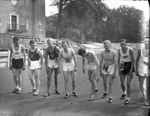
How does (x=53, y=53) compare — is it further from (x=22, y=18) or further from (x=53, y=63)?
(x=22, y=18)

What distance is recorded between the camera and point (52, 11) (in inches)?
51.5

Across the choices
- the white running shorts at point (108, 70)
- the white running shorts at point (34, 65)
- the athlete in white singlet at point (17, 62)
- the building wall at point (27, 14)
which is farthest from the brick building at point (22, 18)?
the white running shorts at point (108, 70)

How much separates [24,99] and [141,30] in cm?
105

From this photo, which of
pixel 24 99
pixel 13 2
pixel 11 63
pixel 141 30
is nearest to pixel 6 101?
pixel 24 99

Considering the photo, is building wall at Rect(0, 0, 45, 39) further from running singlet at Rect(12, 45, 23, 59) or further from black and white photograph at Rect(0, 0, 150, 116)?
running singlet at Rect(12, 45, 23, 59)

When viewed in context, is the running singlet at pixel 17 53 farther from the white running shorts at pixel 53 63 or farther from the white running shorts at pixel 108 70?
the white running shorts at pixel 108 70

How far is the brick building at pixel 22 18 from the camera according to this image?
4.43 ft

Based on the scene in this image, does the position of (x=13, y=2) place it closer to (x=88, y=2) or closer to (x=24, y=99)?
(x=88, y=2)

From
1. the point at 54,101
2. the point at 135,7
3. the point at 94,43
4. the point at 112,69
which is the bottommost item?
the point at 54,101

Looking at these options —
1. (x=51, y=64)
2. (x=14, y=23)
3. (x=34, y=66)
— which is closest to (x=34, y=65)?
(x=34, y=66)

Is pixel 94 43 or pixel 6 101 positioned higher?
pixel 94 43

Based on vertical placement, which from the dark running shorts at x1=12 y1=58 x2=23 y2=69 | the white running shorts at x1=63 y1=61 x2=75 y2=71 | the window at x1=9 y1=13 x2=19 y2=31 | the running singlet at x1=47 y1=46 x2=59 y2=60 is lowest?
the white running shorts at x1=63 y1=61 x2=75 y2=71

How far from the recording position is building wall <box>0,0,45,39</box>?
1354mm

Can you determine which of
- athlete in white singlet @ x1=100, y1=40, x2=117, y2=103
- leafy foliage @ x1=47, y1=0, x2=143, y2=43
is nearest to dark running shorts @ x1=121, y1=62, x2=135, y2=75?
athlete in white singlet @ x1=100, y1=40, x2=117, y2=103
